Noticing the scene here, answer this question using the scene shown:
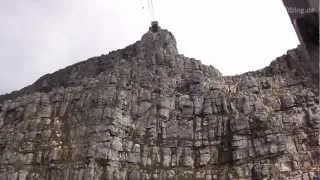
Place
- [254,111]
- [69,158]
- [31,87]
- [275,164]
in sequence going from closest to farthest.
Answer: [275,164]
[69,158]
[254,111]
[31,87]

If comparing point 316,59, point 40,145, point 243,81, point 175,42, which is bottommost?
point 316,59

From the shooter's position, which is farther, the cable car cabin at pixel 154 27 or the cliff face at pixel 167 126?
the cable car cabin at pixel 154 27

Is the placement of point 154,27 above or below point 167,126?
above

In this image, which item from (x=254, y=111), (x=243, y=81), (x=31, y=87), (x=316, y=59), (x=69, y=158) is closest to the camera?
(x=316, y=59)

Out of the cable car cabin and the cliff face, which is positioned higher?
the cable car cabin

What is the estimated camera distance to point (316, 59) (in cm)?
449

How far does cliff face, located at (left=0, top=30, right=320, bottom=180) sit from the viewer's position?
5534cm

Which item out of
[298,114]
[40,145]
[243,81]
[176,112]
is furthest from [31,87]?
[298,114]

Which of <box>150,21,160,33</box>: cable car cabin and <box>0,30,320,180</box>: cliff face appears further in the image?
<box>150,21,160,33</box>: cable car cabin

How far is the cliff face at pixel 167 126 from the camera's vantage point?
182ft

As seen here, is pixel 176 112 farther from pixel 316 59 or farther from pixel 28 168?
pixel 316 59

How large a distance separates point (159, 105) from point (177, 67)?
1035cm

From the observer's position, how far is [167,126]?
61.0 metres

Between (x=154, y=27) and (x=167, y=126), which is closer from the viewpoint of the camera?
(x=167, y=126)
